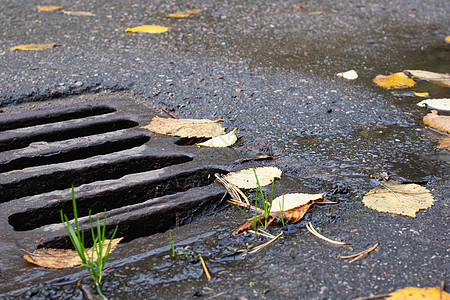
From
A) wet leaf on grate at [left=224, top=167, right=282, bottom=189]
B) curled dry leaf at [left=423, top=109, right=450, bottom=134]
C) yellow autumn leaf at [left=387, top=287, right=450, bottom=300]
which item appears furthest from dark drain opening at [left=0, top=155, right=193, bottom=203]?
curled dry leaf at [left=423, top=109, right=450, bottom=134]

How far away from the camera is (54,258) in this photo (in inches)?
43.9

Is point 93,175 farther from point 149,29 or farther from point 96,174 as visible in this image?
point 149,29

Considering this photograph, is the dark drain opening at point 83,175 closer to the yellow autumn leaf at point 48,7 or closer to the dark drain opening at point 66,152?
the dark drain opening at point 66,152

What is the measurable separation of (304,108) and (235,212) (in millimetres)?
785

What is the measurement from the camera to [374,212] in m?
1.25

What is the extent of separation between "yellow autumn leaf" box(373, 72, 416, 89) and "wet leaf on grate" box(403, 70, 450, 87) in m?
0.06

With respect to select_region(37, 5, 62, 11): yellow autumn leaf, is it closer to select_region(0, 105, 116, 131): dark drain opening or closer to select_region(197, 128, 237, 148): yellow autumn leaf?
select_region(0, 105, 116, 131): dark drain opening

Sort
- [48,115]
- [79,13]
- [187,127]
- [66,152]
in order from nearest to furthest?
[66,152], [187,127], [48,115], [79,13]

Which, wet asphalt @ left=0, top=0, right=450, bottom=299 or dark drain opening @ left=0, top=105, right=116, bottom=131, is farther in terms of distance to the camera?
dark drain opening @ left=0, top=105, right=116, bottom=131

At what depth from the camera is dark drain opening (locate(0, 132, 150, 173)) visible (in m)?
1.55

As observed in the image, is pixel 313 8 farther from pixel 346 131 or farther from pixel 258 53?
pixel 346 131

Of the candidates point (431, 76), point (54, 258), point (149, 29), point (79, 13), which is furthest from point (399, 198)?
point (79, 13)

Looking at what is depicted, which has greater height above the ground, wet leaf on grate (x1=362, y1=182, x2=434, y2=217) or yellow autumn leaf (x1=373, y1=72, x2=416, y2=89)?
yellow autumn leaf (x1=373, y1=72, x2=416, y2=89)

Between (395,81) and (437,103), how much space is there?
0.94 ft
